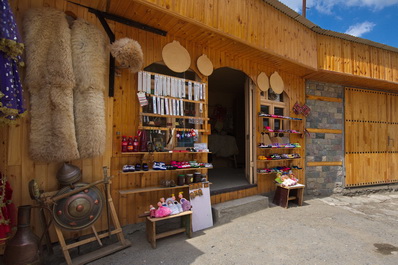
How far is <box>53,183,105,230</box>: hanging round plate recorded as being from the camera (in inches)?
105

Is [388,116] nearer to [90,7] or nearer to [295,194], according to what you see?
[295,194]

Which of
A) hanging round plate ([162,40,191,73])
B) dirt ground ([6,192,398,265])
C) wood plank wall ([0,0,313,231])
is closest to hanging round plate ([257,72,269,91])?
wood plank wall ([0,0,313,231])

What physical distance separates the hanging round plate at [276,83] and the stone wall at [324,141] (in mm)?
1134

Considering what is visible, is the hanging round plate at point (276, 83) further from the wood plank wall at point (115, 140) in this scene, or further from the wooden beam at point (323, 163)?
the wooden beam at point (323, 163)

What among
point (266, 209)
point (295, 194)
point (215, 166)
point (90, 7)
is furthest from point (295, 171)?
point (90, 7)

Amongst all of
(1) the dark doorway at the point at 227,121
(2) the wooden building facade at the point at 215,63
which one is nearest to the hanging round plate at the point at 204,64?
(2) the wooden building facade at the point at 215,63

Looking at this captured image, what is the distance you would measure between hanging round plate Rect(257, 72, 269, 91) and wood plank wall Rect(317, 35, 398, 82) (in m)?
1.46

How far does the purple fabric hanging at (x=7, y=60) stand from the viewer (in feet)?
6.89

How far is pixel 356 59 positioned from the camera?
6.04 m

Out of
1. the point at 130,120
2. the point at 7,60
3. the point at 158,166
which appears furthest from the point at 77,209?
the point at 7,60

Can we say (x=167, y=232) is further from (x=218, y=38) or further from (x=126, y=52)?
(x=218, y=38)

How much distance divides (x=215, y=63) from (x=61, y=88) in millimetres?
2932

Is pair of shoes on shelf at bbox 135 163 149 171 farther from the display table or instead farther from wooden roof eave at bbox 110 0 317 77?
the display table

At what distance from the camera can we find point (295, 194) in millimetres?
5359
